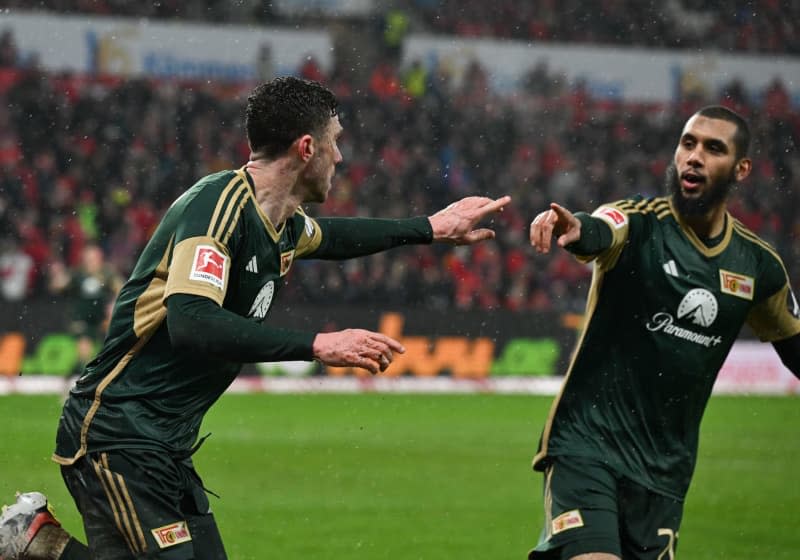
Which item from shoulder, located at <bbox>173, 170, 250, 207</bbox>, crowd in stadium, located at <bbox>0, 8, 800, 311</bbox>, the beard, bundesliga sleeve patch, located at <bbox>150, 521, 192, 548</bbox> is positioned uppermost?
shoulder, located at <bbox>173, 170, 250, 207</bbox>

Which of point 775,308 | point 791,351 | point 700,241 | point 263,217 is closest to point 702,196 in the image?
point 700,241

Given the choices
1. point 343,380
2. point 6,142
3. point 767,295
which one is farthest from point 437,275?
point 767,295

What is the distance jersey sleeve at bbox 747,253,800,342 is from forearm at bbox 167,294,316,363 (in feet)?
7.19

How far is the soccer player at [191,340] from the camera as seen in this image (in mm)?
4160

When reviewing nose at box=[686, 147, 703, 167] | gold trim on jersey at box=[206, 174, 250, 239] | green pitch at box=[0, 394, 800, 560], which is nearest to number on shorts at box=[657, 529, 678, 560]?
nose at box=[686, 147, 703, 167]

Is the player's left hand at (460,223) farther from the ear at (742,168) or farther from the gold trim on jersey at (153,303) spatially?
the gold trim on jersey at (153,303)

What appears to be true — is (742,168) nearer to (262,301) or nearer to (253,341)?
(262,301)

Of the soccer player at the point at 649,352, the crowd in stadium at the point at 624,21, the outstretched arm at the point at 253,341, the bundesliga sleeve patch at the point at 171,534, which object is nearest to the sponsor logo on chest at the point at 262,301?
the outstretched arm at the point at 253,341

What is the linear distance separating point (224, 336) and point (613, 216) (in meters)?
1.79

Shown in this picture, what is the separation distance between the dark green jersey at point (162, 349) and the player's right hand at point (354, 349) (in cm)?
44

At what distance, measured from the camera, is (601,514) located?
4.88 m

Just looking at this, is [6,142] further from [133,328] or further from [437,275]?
[133,328]

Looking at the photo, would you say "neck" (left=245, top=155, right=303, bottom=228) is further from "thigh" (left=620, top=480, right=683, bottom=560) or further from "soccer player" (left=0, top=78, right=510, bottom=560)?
"thigh" (left=620, top=480, right=683, bottom=560)

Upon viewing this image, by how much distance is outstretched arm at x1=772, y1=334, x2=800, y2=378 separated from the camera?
218 inches
